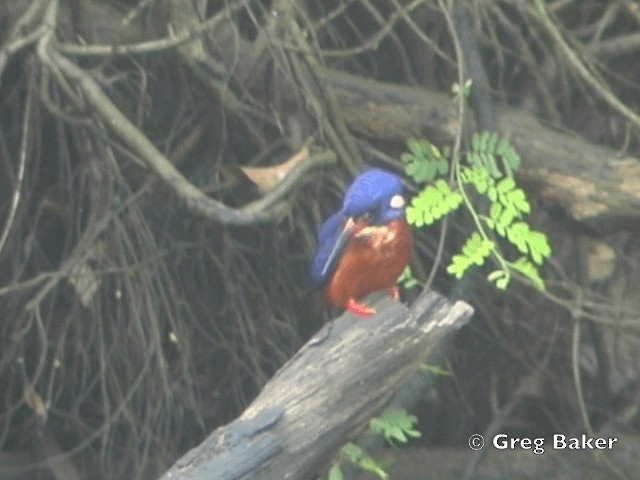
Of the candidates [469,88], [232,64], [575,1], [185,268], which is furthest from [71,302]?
[575,1]

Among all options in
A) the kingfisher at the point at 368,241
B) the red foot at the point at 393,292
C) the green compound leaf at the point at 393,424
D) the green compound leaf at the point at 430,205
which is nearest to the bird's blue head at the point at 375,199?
the kingfisher at the point at 368,241

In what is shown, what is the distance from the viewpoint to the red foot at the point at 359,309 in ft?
8.32

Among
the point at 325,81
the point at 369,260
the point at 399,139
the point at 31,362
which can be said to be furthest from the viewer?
the point at 31,362

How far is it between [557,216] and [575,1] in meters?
0.64

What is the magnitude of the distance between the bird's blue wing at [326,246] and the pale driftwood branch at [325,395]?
0.21m

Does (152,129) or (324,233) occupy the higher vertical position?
(152,129)

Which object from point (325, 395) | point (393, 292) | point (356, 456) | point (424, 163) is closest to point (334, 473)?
point (356, 456)

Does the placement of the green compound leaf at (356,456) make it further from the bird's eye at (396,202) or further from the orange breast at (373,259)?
the bird's eye at (396,202)

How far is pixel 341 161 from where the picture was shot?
3.33 metres

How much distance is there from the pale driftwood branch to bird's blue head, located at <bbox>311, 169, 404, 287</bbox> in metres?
0.17

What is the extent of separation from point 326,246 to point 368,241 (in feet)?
0.38

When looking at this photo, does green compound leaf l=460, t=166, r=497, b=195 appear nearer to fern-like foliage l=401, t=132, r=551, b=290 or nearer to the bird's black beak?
fern-like foliage l=401, t=132, r=551, b=290

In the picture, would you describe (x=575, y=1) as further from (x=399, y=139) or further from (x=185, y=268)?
(x=185, y=268)

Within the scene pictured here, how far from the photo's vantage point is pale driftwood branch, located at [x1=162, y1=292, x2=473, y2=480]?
235 cm
